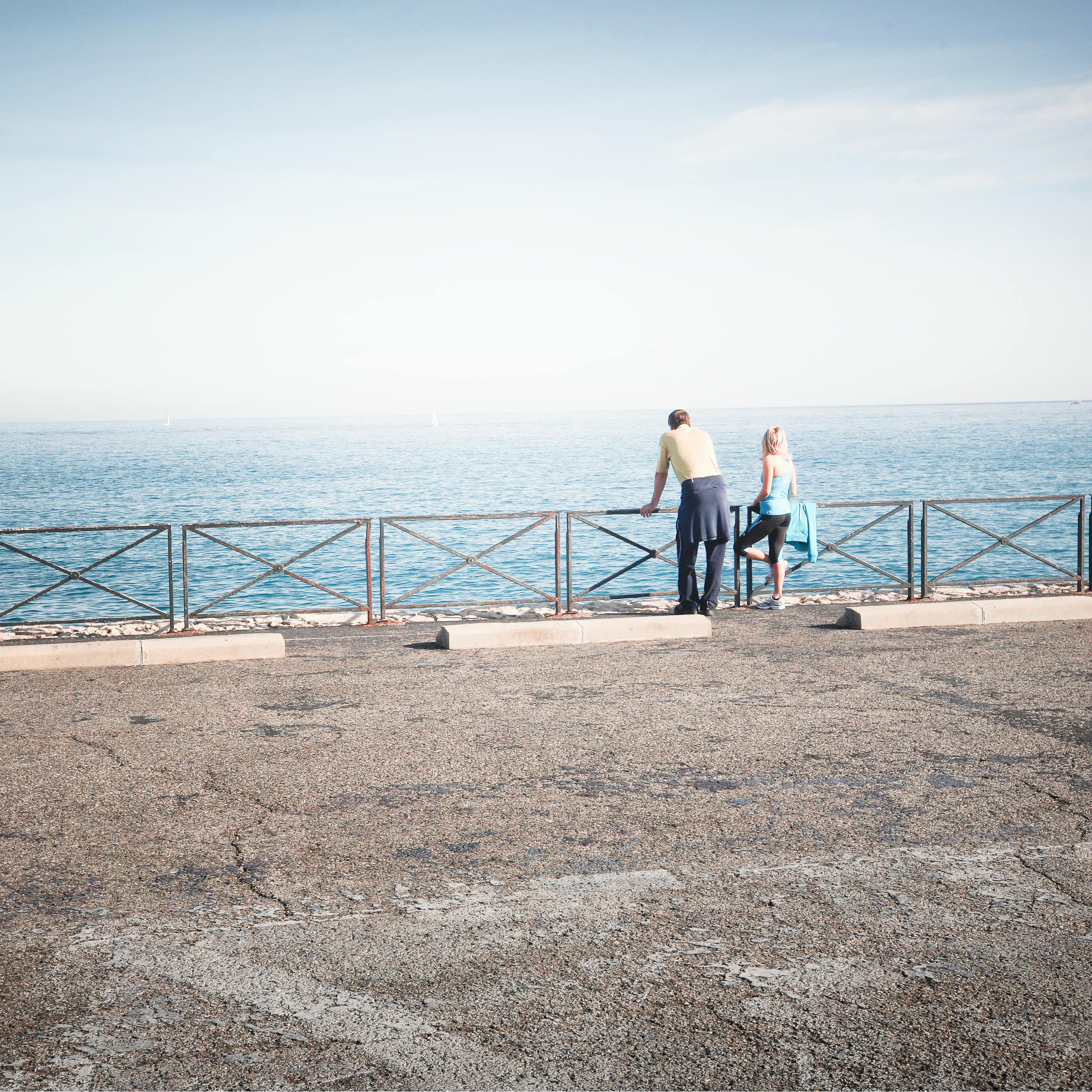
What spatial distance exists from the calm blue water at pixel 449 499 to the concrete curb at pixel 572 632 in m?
6.52

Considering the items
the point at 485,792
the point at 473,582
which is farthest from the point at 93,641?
the point at 473,582

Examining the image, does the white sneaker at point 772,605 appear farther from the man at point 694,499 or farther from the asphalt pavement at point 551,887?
the asphalt pavement at point 551,887

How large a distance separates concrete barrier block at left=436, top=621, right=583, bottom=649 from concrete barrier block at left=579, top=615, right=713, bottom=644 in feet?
0.41

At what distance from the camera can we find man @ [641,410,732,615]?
1042 cm

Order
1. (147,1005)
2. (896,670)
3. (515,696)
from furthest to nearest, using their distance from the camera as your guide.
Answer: (896,670), (515,696), (147,1005)

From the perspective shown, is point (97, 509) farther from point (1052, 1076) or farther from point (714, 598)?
point (1052, 1076)

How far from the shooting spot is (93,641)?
29.8ft

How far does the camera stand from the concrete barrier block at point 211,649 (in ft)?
28.9

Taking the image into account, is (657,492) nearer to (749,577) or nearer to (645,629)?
(645,629)

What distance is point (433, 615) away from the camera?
12586mm

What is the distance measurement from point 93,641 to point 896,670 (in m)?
6.35

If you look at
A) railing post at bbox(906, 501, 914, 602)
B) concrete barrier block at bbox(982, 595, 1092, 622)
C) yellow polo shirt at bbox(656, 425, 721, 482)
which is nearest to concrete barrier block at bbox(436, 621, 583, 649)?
yellow polo shirt at bbox(656, 425, 721, 482)

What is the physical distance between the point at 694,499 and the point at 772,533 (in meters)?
1.14

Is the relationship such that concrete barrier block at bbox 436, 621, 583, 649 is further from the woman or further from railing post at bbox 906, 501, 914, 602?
railing post at bbox 906, 501, 914, 602
